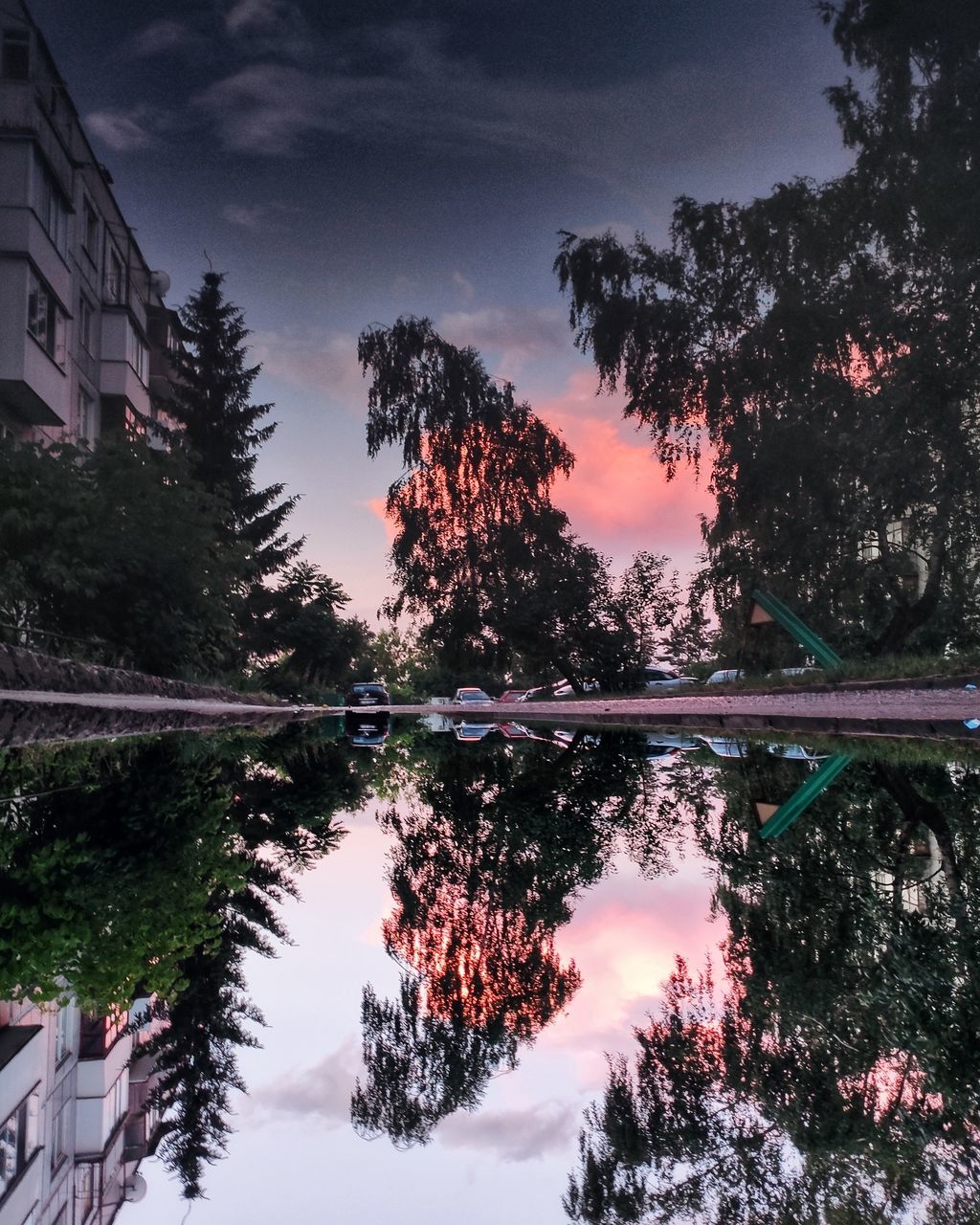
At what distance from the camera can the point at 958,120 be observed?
19.7 meters

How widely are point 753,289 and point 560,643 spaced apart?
1057 centimetres

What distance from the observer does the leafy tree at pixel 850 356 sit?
18953mm

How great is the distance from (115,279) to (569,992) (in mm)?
43787

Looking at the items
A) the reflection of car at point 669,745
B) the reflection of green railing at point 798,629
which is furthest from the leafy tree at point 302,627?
the reflection of car at point 669,745

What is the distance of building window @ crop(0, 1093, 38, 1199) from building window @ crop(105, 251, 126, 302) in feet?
135

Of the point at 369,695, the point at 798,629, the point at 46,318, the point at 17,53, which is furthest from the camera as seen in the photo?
the point at 369,695

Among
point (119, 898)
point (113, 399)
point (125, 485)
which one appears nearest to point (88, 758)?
point (119, 898)

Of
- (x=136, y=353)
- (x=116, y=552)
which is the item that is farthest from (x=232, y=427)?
(x=116, y=552)

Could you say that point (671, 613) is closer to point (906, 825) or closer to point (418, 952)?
point (906, 825)

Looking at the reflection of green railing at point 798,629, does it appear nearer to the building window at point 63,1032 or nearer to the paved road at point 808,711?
the paved road at point 808,711

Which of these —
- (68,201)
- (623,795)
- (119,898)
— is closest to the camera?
(119,898)

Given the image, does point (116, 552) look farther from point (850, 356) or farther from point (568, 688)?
point (568, 688)

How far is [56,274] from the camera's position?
30.7 m

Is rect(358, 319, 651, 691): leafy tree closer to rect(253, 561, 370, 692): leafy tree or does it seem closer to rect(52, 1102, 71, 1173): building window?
rect(253, 561, 370, 692): leafy tree
